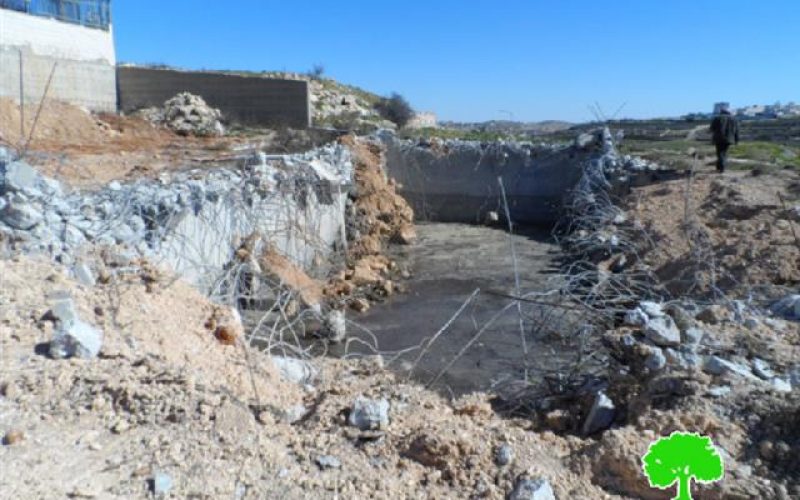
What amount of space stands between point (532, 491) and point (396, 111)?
29.4 m

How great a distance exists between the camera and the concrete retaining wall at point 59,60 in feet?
53.6

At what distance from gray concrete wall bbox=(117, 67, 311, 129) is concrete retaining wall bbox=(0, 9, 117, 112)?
0.64 m

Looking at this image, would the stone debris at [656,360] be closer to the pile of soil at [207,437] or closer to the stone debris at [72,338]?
the pile of soil at [207,437]

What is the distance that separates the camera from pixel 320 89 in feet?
93.2

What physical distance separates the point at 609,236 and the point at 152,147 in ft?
37.3

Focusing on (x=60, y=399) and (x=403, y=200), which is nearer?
(x=60, y=399)

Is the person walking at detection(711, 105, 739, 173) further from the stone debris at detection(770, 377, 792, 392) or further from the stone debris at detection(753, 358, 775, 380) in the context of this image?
the stone debris at detection(770, 377, 792, 392)

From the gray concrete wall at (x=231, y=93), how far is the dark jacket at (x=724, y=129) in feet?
41.4

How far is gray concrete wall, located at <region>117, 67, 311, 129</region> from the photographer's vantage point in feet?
67.0

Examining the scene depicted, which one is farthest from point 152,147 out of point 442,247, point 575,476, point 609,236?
point 575,476

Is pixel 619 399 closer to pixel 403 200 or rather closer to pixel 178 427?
pixel 178 427

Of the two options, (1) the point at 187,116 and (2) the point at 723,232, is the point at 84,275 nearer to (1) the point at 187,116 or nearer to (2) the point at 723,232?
(2) the point at 723,232

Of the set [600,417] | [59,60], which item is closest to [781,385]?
[600,417]

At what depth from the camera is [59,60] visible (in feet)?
60.1
